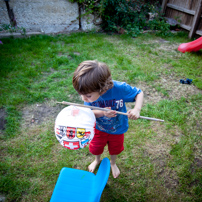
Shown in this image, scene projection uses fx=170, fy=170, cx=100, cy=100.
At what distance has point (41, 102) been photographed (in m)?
2.75

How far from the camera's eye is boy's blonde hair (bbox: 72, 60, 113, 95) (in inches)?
45.2

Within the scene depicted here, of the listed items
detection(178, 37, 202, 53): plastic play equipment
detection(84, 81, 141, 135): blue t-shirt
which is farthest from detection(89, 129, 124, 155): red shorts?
detection(178, 37, 202, 53): plastic play equipment

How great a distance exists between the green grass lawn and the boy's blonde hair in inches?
45.4

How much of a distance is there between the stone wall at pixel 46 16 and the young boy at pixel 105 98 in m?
4.42

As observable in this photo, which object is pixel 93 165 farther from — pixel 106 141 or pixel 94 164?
pixel 106 141

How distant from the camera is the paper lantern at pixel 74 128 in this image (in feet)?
3.43

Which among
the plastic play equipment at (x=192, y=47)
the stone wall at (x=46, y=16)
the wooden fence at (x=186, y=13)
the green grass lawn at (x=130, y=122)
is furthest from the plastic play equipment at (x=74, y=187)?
Result: the wooden fence at (x=186, y=13)

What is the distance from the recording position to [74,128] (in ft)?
3.41

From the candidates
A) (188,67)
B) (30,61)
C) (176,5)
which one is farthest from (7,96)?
(176,5)

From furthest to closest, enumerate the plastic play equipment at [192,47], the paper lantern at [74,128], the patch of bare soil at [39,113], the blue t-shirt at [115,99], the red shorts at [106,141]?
the plastic play equipment at [192,47], the patch of bare soil at [39,113], the red shorts at [106,141], the blue t-shirt at [115,99], the paper lantern at [74,128]

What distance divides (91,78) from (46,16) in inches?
187

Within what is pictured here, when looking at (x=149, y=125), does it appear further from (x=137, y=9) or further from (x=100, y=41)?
(x=137, y=9)

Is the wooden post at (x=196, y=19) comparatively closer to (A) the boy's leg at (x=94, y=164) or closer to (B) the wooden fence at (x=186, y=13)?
(B) the wooden fence at (x=186, y=13)

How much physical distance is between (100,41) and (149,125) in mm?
3091
